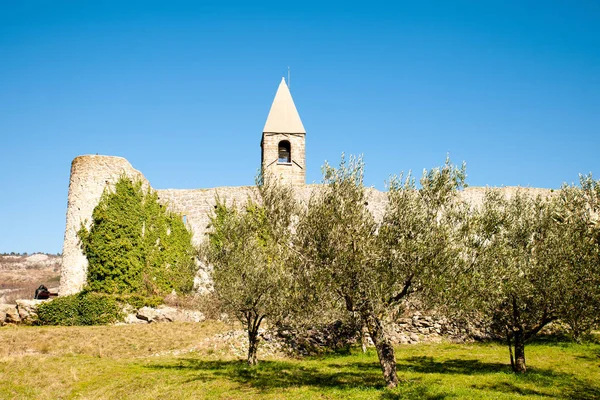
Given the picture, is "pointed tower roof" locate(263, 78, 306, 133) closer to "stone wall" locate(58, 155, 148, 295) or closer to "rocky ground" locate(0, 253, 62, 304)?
"stone wall" locate(58, 155, 148, 295)

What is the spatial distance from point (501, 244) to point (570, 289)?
281 cm

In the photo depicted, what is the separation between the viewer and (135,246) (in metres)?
35.2

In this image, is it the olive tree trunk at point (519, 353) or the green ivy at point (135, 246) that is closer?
the olive tree trunk at point (519, 353)

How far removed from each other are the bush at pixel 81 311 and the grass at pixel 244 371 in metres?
3.79

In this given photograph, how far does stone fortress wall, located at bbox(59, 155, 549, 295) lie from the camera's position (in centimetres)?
3447

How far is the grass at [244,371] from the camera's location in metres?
15.8

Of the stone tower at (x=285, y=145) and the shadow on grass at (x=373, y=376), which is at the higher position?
the stone tower at (x=285, y=145)

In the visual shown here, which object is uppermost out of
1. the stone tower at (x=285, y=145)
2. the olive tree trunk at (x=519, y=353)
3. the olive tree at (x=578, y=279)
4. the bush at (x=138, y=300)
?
the stone tower at (x=285, y=145)

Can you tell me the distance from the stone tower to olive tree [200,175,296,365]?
74.1 ft

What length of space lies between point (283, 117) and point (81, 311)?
26.1 meters

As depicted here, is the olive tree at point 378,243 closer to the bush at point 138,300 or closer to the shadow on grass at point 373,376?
the shadow on grass at point 373,376

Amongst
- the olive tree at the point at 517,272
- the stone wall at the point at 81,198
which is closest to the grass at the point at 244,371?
the olive tree at the point at 517,272

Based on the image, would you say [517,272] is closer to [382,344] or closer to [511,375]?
[511,375]

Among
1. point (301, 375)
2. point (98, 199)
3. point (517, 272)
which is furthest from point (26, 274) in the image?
point (517, 272)
